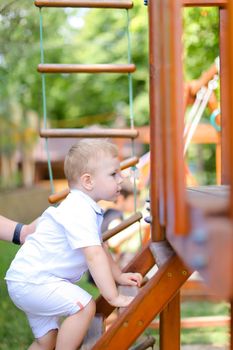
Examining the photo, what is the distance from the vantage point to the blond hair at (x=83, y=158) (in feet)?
7.98

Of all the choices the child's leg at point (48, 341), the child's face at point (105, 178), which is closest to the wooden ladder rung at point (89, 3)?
the child's face at point (105, 178)

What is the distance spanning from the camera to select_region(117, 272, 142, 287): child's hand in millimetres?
2607

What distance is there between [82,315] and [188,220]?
0.97 metres

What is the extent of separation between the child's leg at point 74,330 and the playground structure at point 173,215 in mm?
48

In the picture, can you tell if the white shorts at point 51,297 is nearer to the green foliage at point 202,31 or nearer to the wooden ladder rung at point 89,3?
the wooden ladder rung at point 89,3

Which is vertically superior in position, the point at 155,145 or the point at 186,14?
the point at 186,14

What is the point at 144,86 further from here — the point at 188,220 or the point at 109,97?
the point at 188,220

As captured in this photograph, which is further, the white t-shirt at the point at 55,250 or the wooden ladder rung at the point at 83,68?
the wooden ladder rung at the point at 83,68

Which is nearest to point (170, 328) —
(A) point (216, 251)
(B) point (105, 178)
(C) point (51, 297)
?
(C) point (51, 297)

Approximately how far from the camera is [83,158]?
243 cm

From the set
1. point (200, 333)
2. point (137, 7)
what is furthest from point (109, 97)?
point (200, 333)

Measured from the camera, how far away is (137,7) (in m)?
8.77

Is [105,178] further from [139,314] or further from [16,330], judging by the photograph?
[16,330]

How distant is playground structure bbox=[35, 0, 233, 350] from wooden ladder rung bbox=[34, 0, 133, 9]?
64 centimetres
